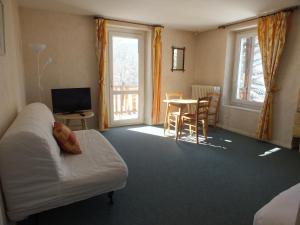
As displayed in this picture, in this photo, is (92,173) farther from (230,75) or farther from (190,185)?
(230,75)

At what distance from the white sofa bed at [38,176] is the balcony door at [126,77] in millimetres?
3004

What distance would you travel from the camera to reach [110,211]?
191cm

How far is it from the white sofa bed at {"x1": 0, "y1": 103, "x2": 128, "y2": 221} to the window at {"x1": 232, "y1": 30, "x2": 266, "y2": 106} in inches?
145

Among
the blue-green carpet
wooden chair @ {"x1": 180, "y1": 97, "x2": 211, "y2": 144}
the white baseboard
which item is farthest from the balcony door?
the white baseboard

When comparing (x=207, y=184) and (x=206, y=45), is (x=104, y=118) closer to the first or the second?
(x=207, y=184)

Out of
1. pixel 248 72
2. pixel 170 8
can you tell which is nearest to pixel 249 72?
pixel 248 72

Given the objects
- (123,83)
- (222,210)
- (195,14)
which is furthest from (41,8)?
(222,210)

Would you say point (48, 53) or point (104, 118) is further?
point (104, 118)

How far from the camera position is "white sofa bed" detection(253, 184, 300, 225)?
1040 mm

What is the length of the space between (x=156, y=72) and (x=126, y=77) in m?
0.73

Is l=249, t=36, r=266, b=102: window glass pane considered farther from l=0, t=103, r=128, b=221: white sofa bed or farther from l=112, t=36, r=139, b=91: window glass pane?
l=0, t=103, r=128, b=221: white sofa bed

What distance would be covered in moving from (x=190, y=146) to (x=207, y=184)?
1259 mm

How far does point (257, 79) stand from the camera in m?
4.32

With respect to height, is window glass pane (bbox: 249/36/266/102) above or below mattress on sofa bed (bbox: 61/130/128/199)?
above
